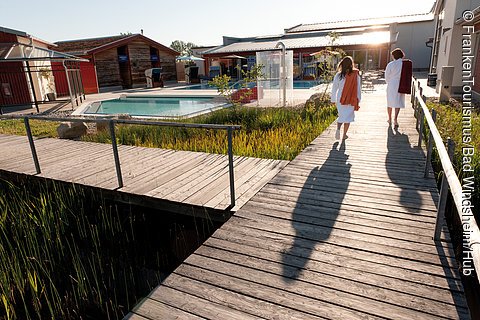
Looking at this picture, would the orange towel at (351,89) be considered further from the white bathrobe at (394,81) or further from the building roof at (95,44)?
the building roof at (95,44)

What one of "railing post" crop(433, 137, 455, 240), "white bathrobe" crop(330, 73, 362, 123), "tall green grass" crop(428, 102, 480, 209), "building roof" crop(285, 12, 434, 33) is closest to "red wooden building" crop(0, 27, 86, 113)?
"white bathrobe" crop(330, 73, 362, 123)

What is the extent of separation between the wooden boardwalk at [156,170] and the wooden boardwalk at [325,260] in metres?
0.50

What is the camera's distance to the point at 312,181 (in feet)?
13.9

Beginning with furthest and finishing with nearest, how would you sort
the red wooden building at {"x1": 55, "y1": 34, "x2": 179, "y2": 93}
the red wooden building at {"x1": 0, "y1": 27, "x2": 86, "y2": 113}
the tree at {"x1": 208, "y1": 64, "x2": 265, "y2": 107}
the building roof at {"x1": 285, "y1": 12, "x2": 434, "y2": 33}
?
the building roof at {"x1": 285, "y1": 12, "x2": 434, "y2": 33}
the red wooden building at {"x1": 55, "y1": 34, "x2": 179, "y2": 93}
the red wooden building at {"x1": 0, "y1": 27, "x2": 86, "y2": 113}
the tree at {"x1": 208, "y1": 64, "x2": 265, "y2": 107}

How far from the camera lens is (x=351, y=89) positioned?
5566 mm

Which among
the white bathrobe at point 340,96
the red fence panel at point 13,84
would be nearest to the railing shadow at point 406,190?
the white bathrobe at point 340,96

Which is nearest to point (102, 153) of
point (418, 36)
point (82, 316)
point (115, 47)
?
point (82, 316)

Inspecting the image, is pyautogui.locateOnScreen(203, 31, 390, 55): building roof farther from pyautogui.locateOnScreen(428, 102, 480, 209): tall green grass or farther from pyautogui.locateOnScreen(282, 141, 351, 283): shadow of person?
pyautogui.locateOnScreen(282, 141, 351, 283): shadow of person

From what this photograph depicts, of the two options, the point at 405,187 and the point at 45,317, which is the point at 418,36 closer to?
the point at 405,187

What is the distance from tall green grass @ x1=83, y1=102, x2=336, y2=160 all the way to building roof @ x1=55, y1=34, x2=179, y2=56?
17027 millimetres

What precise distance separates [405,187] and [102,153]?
17.4 feet

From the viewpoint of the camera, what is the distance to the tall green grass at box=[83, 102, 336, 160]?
6.21 metres

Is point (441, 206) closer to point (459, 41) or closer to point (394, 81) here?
point (394, 81)

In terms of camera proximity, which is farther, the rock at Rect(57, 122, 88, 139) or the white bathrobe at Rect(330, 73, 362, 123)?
the rock at Rect(57, 122, 88, 139)
